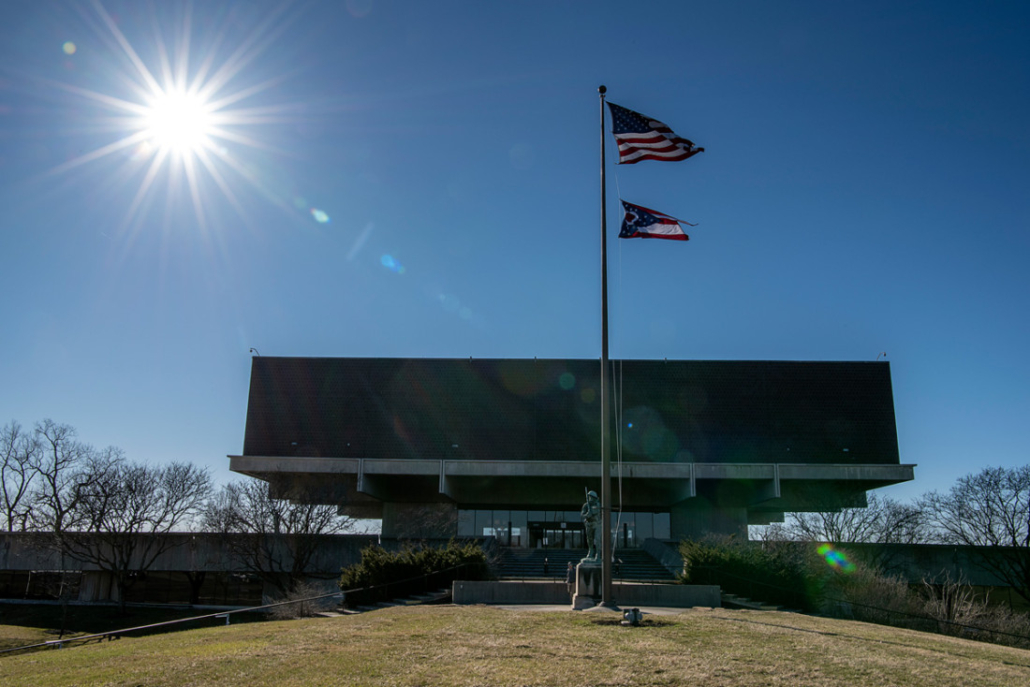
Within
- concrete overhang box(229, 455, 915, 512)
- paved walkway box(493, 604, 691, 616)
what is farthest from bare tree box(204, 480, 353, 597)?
paved walkway box(493, 604, 691, 616)

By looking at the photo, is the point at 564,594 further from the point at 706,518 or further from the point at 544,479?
the point at 706,518

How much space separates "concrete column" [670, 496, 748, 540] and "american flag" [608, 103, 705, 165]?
34.8 metres

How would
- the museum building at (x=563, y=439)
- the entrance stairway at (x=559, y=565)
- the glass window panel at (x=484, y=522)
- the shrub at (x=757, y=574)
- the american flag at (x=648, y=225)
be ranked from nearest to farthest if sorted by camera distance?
the american flag at (x=648, y=225) → the shrub at (x=757, y=574) → the entrance stairway at (x=559, y=565) → the museum building at (x=563, y=439) → the glass window panel at (x=484, y=522)

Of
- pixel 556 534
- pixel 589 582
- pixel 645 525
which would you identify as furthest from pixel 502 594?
pixel 645 525

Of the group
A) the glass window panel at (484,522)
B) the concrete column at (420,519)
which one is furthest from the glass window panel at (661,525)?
the concrete column at (420,519)

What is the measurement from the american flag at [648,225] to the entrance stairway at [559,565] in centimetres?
1572

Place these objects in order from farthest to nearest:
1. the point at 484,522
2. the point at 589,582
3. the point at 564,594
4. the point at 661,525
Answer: the point at 484,522, the point at 661,525, the point at 564,594, the point at 589,582

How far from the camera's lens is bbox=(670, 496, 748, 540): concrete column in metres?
48.4

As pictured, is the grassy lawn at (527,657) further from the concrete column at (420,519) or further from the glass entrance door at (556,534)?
the glass entrance door at (556,534)

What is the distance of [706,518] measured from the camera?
160 ft

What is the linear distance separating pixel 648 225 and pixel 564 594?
34.3 ft

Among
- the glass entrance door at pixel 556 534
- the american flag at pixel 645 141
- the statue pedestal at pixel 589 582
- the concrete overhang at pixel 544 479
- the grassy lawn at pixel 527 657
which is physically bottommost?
the grassy lawn at pixel 527 657

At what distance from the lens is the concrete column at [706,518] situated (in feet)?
159

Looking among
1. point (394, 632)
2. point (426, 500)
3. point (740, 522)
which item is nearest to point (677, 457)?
point (740, 522)
